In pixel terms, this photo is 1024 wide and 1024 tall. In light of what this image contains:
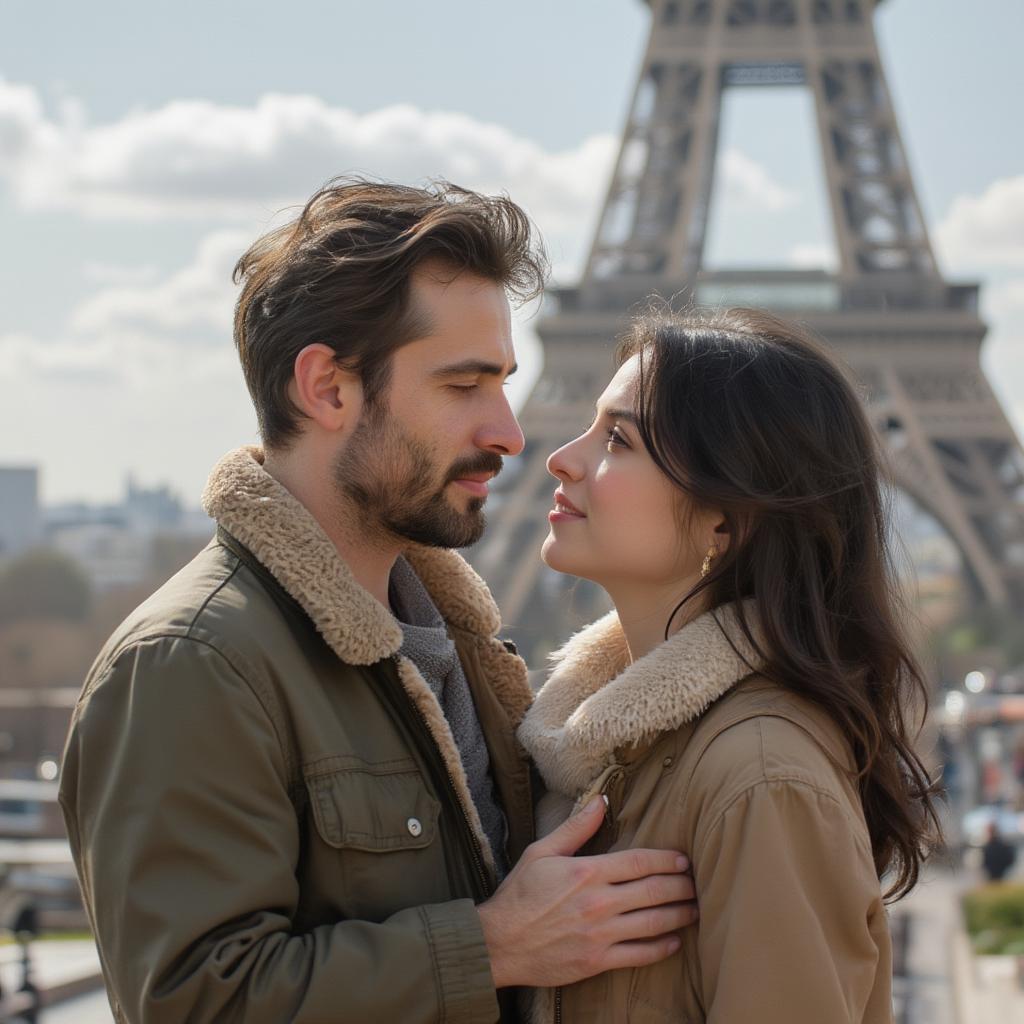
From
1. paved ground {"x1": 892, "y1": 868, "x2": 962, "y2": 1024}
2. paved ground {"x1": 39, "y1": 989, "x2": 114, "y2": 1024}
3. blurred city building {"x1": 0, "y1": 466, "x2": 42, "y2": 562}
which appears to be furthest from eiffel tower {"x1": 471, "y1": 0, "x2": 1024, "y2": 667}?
blurred city building {"x1": 0, "y1": 466, "x2": 42, "y2": 562}

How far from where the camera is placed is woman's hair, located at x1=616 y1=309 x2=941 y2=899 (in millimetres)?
3070

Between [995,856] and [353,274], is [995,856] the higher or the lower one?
the higher one

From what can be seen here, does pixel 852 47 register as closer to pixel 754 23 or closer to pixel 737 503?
pixel 754 23

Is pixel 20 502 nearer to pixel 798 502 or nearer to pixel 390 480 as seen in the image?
pixel 390 480

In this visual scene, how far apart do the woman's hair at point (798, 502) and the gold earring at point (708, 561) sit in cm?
2

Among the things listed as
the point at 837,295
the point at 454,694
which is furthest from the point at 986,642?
the point at 454,694

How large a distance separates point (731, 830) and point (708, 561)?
0.67m

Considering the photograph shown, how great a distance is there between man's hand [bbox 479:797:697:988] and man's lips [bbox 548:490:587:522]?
723 millimetres

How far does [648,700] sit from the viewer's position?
9.73 ft

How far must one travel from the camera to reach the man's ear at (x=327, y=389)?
316 cm

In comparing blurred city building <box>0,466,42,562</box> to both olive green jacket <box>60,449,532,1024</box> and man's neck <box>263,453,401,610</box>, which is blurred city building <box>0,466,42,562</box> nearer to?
man's neck <box>263,453,401,610</box>

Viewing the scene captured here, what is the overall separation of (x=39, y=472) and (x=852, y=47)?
6371cm

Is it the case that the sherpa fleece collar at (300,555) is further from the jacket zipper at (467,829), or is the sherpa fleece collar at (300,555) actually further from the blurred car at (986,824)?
the blurred car at (986,824)

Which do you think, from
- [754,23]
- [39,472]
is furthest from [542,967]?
[39,472]
